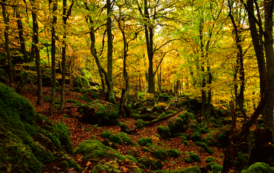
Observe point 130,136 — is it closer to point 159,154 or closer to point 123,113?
point 159,154

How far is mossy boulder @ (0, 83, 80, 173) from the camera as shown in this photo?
89.9 inches

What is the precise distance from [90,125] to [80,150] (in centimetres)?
496

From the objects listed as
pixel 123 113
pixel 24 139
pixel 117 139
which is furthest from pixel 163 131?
pixel 24 139

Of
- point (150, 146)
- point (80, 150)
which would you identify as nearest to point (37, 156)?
point (80, 150)

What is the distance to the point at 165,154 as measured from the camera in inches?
300

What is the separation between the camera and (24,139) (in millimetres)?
2891

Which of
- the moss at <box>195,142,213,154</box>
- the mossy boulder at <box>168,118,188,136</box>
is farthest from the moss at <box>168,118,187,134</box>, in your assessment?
the moss at <box>195,142,213,154</box>

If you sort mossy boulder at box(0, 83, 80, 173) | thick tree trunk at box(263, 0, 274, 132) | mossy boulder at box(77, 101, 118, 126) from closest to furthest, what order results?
mossy boulder at box(0, 83, 80, 173), thick tree trunk at box(263, 0, 274, 132), mossy boulder at box(77, 101, 118, 126)

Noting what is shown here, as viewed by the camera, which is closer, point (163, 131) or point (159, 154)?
point (159, 154)

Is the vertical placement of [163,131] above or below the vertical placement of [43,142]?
below

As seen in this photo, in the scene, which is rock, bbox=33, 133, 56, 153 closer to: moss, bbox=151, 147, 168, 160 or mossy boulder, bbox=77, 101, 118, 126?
moss, bbox=151, 147, 168, 160

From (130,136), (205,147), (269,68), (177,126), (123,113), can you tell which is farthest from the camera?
(123,113)

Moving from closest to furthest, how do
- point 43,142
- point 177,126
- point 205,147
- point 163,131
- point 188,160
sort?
point 43,142 → point 188,160 → point 205,147 → point 163,131 → point 177,126

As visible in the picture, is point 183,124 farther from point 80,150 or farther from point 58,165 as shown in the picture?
point 58,165
